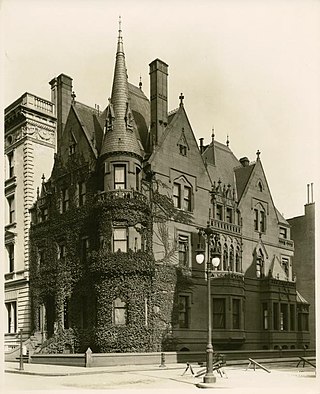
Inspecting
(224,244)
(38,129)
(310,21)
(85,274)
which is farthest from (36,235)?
(310,21)

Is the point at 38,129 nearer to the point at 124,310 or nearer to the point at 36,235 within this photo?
the point at 36,235

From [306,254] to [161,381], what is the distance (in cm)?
617

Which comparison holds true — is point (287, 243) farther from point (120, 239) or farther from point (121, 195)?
point (121, 195)

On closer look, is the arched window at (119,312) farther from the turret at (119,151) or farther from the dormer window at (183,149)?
the dormer window at (183,149)

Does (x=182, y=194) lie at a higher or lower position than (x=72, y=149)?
lower

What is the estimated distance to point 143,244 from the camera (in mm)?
24188

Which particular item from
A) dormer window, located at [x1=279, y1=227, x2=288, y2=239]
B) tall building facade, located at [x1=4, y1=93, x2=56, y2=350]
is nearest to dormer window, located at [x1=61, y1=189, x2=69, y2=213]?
tall building facade, located at [x1=4, y1=93, x2=56, y2=350]

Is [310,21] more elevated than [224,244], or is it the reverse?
[310,21]

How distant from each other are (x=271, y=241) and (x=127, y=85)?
31.8 feet

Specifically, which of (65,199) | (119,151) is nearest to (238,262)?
(119,151)

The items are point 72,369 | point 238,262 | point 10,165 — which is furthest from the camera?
point 238,262

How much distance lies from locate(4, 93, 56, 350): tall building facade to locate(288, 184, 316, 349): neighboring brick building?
907 cm

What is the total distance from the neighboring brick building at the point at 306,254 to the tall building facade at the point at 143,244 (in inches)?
84.6

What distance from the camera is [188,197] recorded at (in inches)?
1026
